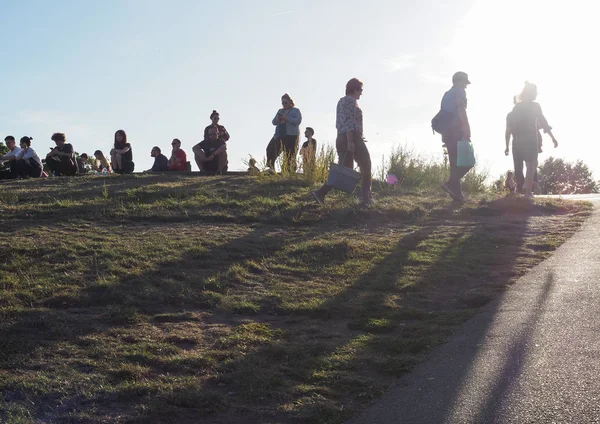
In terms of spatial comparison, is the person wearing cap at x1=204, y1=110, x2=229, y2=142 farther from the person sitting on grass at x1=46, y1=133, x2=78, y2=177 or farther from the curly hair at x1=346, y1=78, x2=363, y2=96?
the curly hair at x1=346, y1=78, x2=363, y2=96

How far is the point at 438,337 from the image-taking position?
17.8 ft

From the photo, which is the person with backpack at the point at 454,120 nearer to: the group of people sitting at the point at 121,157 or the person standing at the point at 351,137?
the person standing at the point at 351,137

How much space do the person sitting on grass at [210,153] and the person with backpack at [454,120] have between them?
5.33 meters

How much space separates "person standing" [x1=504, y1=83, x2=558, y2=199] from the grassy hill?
197cm

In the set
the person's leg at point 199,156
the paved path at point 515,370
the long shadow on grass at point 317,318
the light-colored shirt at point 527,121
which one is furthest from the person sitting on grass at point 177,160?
the paved path at point 515,370

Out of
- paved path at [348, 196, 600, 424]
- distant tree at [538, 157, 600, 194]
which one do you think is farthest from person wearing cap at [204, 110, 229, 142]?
distant tree at [538, 157, 600, 194]

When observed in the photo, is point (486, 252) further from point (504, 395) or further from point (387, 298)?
point (504, 395)

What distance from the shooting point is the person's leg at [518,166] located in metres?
13.6

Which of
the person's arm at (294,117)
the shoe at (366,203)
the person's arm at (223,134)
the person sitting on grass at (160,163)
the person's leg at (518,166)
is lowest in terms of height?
the shoe at (366,203)

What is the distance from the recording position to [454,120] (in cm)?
1199

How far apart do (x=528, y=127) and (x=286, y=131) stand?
4.45m

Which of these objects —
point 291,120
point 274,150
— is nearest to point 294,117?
point 291,120

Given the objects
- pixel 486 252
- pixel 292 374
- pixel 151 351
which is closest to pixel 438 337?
pixel 292 374

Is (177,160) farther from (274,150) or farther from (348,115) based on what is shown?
(348,115)
